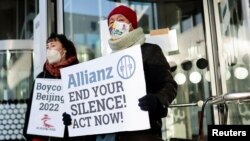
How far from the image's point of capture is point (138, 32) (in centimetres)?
175

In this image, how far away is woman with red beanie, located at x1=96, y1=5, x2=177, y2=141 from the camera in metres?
1.59

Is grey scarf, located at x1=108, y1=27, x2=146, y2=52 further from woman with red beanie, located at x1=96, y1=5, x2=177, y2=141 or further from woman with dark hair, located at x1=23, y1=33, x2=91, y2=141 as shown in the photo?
woman with dark hair, located at x1=23, y1=33, x2=91, y2=141

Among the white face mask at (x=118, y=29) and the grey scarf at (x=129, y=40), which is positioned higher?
the white face mask at (x=118, y=29)

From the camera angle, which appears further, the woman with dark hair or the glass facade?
the glass facade

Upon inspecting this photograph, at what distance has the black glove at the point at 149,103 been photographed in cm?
156

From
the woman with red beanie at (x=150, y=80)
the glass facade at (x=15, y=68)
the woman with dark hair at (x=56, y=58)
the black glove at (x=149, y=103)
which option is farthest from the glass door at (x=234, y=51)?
the glass facade at (x=15, y=68)

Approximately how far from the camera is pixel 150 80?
1.69 meters

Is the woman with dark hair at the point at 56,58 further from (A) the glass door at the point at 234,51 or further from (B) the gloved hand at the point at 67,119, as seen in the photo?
(A) the glass door at the point at 234,51

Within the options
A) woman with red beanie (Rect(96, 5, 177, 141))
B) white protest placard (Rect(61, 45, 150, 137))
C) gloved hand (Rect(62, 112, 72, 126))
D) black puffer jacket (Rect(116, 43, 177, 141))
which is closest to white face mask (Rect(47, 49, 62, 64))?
white protest placard (Rect(61, 45, 150, 137))

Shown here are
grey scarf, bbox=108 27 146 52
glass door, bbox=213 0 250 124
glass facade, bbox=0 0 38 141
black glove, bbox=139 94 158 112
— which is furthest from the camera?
glass facade, bbox=0 0 38 141

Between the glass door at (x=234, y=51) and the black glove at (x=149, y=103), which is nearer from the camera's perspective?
the black glove at (x=149, y=103)

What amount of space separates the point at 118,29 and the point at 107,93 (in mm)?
270

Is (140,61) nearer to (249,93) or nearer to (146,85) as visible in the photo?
(146,85)

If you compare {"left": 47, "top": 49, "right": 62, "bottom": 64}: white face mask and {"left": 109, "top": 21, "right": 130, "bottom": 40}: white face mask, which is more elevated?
{"left": 109, "top": 21, "right": 130, "bottom": 40}: white face mask
